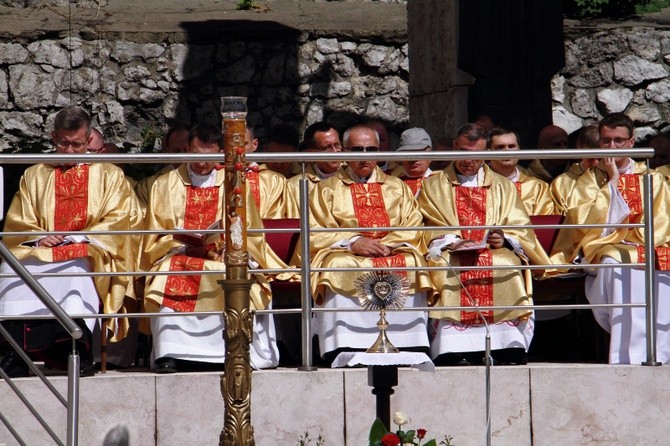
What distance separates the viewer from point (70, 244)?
764 cm

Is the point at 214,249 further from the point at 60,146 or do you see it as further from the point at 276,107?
the point at 276,107

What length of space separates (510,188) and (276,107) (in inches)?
169

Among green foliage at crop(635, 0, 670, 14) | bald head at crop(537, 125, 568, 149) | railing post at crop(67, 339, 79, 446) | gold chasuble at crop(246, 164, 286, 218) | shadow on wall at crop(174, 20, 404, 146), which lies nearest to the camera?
railing post at crop(67, 339, 79, 446)

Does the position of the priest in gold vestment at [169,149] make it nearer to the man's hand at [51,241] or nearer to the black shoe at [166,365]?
the man's hand at [51,241]

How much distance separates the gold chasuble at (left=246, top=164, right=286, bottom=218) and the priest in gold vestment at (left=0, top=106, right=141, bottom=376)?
2.41 ft

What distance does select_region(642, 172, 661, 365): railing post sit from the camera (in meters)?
7.28

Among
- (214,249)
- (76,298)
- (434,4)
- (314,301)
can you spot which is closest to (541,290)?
(314,301)

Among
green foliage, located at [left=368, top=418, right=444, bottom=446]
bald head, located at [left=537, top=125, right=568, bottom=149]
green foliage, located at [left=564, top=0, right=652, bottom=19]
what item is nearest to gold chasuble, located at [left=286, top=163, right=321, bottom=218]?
bald head, located at [left=537, top=125, right=568, bottom=149]

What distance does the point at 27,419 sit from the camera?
697cm

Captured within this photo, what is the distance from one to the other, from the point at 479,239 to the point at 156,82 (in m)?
4.97

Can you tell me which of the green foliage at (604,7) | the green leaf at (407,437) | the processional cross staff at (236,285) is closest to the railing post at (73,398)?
the processional cross staff at (236,285)

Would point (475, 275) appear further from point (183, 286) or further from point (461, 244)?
point (183, 286)

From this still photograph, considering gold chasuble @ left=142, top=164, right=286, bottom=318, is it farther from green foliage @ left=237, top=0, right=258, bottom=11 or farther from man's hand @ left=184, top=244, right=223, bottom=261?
green foliage @ left=237, top=0, right=258, bottom=11

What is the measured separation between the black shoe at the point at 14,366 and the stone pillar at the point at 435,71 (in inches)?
159
